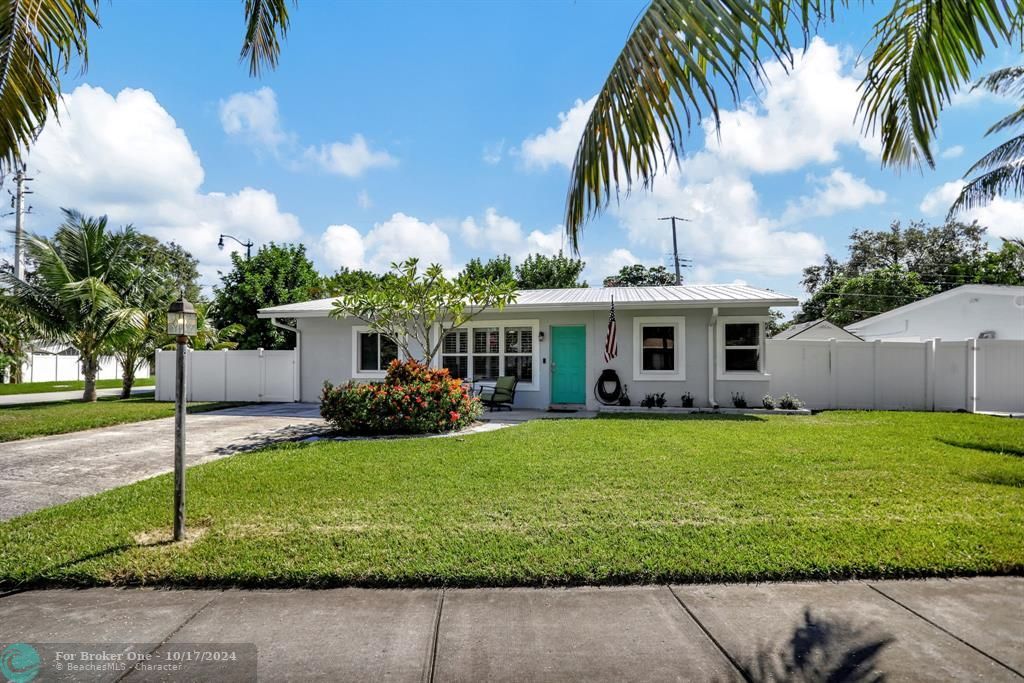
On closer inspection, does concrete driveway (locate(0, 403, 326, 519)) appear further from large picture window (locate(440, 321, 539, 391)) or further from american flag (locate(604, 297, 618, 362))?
american flag (locate(604, 297, 618, 362))

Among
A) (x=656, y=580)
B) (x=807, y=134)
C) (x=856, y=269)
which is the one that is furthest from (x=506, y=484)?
(x=856, y=269)

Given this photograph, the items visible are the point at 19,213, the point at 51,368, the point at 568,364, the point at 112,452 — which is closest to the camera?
the point at 112,452

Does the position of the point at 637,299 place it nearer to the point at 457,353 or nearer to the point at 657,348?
the point at 657,348

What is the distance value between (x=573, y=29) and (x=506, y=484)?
14.3 feet

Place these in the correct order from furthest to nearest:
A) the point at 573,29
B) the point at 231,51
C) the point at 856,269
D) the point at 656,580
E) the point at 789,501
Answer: the point at 856,269 < the point at 231,51 < the point at 789,501 < the point at 573,29 < the point at 656,580

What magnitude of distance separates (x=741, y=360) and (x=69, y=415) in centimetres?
1546

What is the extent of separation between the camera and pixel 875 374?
13.9m

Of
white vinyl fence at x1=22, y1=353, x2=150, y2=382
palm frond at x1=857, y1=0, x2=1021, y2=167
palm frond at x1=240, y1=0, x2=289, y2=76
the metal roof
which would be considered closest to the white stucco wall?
the metal roof

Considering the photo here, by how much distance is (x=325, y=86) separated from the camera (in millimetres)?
8180

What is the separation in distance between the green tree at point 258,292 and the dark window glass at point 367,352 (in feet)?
29.1

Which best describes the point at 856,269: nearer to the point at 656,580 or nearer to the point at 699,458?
the point at 699,458

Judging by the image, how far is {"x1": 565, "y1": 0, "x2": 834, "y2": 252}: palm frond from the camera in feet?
8.61

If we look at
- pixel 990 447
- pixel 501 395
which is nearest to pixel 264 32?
pixel 501 395

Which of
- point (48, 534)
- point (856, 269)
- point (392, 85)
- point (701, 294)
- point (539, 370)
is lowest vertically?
point (48, 534)
